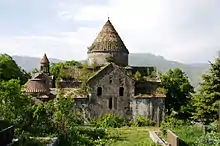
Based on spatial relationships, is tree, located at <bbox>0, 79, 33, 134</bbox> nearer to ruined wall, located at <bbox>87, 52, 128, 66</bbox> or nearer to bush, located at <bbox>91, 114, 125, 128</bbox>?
bush, located at <bbox>91, 114, 125, 128</bbox>

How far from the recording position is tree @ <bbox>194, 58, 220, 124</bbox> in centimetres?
3216

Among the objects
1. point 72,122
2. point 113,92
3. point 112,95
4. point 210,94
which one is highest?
point 113,92

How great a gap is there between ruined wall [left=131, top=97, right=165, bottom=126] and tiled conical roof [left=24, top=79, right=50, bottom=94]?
30.8ft

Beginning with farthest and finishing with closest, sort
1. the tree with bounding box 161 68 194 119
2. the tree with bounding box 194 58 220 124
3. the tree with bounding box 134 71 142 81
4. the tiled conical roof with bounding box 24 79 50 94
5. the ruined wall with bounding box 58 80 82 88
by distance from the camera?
the tree with bounding box 161 68 194 119 → the tree with bounding box 134 71 142 81 → the ruined wall with bounding box 58 80 82 88 → the tiled conical roof with bounding box 24 79 50 94 → the tree with bounding box 194 58 220 124

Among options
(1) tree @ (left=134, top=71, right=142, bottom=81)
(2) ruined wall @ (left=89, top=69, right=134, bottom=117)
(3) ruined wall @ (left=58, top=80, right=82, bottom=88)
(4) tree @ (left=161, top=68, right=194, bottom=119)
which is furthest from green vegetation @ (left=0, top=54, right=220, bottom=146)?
(4) tree @ (left=161, top=68, right=194, bottom=119)

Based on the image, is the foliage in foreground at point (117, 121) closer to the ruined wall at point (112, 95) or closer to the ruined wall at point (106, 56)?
the ruined wall at point (112, 95)

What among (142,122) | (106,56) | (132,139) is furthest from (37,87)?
(132,139)

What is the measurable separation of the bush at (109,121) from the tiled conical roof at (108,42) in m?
7.72

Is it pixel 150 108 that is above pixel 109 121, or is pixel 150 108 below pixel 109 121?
above

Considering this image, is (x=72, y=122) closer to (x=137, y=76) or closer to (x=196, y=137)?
(x=196, y=137)

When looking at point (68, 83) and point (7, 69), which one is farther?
point (7, 69)

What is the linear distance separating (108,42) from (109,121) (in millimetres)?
9491

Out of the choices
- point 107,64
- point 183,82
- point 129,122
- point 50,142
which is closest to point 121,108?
point 129,122

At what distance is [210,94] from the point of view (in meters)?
32.1
